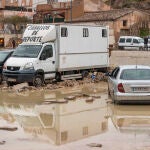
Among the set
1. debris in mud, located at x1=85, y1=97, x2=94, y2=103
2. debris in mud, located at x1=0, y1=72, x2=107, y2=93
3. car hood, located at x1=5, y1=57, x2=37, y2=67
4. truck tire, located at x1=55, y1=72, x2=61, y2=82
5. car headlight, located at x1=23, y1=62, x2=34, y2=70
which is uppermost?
car hood, located at x1=5, y1=57, x2=37, y2=67

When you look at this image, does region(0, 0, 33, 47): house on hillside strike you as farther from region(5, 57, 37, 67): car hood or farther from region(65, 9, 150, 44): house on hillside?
region(5, 57, 37, 67): car hood

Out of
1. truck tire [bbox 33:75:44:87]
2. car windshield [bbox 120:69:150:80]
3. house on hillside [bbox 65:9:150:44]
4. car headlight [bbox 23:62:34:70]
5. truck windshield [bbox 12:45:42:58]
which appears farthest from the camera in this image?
house on hillside [bbox 65:9:150:44]

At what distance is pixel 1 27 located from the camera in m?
90.0

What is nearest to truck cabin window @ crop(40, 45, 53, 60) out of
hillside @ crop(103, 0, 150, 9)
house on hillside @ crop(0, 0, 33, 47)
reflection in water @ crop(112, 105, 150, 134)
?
reflection in water @ crop(112, 105, 150, 134)

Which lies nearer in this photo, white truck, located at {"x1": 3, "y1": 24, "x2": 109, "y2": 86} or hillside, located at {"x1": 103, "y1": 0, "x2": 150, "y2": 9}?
white truck, located at {"x1": 3, "y1": 24, "x2": 109, "y2": 86}

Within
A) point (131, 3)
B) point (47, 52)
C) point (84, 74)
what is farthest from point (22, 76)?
point (131, 3)

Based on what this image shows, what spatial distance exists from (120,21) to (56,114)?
5441 centimetres

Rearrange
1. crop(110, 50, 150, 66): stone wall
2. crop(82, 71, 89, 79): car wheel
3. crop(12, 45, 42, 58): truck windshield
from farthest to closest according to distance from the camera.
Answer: crop(110, 50, 150, 66): stone wall < crop(82, 71, 89, 79): car wheel < crop(12, 45, 42, 58): truck windshield

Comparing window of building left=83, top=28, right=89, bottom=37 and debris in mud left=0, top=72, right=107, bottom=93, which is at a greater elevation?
window of building left=83, top=28, right=89, bottom=37

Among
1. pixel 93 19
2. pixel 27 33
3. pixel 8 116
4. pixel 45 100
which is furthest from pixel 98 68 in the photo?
pixel 93 19

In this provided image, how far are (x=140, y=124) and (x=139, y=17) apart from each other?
60.6 m

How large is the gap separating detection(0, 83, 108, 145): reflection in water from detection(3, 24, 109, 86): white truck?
6.51 feet

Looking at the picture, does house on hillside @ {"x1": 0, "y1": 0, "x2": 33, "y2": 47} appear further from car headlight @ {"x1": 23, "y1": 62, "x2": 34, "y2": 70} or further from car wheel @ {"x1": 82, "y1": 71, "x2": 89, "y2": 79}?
car headlight @ {"x1": 23, "y1": 62, "x2": 34, "y2": 70}

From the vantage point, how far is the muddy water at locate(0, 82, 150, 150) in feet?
36.4
